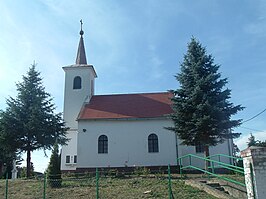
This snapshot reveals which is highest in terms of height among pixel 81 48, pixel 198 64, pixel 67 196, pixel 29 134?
pixel 81 48

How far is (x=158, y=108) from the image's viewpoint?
27.1 metres

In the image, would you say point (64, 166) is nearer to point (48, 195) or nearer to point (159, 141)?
point (159, 141)

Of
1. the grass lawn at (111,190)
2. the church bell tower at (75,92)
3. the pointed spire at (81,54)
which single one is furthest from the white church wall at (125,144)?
the pointed spire at (81,54)

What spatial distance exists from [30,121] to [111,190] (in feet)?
34.4

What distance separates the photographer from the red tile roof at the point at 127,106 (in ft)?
87.1

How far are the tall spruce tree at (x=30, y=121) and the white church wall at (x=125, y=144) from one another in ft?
8.77

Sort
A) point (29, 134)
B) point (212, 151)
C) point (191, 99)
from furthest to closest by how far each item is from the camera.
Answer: point (212, 151) → point (29, 134) → point (191, 99)

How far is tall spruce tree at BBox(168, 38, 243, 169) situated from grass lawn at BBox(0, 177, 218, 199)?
232 inches

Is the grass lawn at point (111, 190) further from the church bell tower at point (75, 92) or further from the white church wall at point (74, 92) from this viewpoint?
the white church wall at point (74, 92)

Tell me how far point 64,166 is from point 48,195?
42.9 ft

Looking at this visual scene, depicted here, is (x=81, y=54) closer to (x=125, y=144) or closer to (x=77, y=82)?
(x=77, y=82)

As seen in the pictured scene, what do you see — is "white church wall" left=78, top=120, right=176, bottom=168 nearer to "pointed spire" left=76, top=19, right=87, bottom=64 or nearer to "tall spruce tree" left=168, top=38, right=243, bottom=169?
"tall spruce tree" left=168, top=38, right=243, bottom=169

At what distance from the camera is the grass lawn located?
1296cm

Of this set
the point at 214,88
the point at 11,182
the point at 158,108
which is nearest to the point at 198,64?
the point at 214,88
